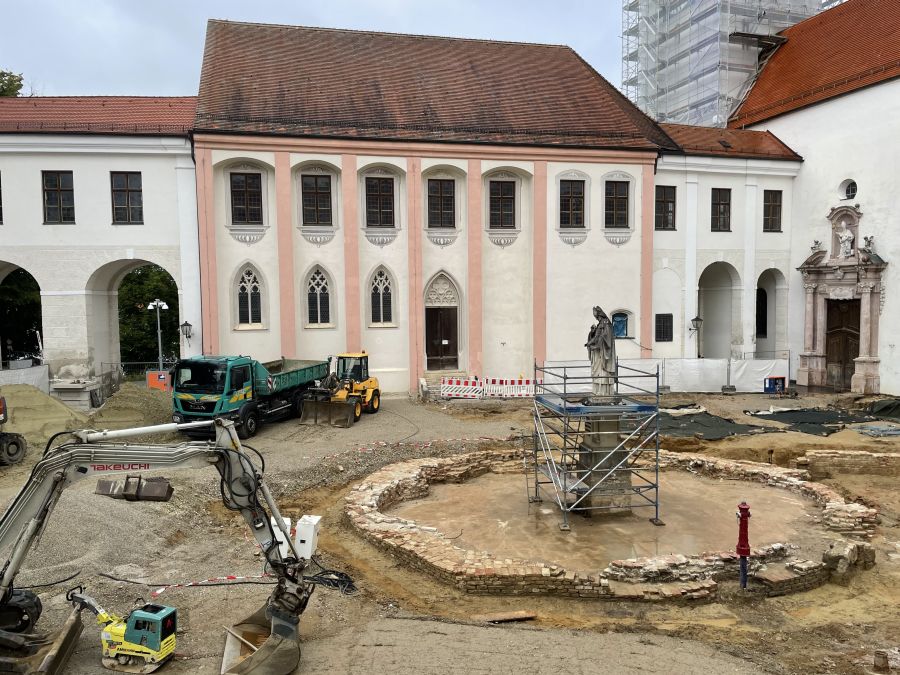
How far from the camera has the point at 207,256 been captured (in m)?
22.3

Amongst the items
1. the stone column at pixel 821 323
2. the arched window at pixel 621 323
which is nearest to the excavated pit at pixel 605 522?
the arched window at pixel 621 323

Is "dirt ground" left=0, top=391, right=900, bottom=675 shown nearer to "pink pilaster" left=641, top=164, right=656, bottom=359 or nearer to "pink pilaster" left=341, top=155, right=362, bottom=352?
"pink pilaster" left=341, top=155, right=362, bottom=352

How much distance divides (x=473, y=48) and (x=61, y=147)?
1757 centimetres

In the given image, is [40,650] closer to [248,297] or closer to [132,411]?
[132,411]

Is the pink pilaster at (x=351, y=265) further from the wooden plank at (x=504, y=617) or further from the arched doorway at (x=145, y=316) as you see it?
the wooden plank at (x=504, y=617)

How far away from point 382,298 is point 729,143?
1738 cm

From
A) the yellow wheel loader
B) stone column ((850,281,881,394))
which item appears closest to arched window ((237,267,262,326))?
the yellow wheel loader

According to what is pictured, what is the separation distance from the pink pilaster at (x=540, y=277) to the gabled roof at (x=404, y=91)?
2.46 metres

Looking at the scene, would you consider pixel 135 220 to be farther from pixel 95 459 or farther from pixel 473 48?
pixel 95 459

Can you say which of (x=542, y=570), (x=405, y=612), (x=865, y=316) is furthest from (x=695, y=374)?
(x=405, y=612)

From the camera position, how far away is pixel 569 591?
831 cm

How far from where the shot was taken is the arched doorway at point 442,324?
2525 centimetres

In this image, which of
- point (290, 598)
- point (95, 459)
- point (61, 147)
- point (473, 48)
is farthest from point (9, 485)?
point (473, 48)

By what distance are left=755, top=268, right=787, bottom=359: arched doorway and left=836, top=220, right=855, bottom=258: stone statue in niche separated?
3.01 meters
